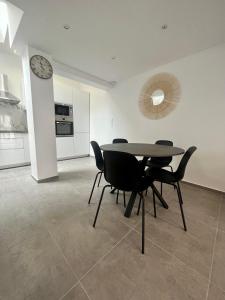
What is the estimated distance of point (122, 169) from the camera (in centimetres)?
115

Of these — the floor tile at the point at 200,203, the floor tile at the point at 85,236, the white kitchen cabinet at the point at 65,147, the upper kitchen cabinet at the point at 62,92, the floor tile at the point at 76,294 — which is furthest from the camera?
the white kitchen cabinet at the point at 65,147

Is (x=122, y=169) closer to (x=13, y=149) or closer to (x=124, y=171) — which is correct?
(x=124, y=171)

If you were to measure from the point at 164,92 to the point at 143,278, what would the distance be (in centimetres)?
292

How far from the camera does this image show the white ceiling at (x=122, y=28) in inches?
57.1

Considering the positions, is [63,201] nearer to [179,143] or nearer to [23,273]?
[23,273]

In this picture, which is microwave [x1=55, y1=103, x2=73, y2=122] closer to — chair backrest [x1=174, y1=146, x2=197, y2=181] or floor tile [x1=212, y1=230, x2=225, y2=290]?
chair backrest [x1=174, y1=146, x2=197, y2=181]

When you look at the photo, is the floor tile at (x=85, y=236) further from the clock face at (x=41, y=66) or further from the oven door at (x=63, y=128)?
the oven door at (x=63, y=128)

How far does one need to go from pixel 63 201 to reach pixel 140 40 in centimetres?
274

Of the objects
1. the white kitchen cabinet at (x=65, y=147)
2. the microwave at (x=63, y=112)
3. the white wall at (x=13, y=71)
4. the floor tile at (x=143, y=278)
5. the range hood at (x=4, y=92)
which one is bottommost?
the floor tile at (x=143, y=278)

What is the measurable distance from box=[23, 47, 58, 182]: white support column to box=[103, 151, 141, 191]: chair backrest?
173cm

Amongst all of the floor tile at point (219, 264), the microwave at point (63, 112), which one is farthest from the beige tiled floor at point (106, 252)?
the microwave at point (63, 112)

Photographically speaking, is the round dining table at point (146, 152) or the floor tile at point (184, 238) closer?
the floor tile at point (184, 238)

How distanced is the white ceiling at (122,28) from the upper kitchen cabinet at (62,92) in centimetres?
120

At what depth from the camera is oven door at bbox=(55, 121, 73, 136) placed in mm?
3818
